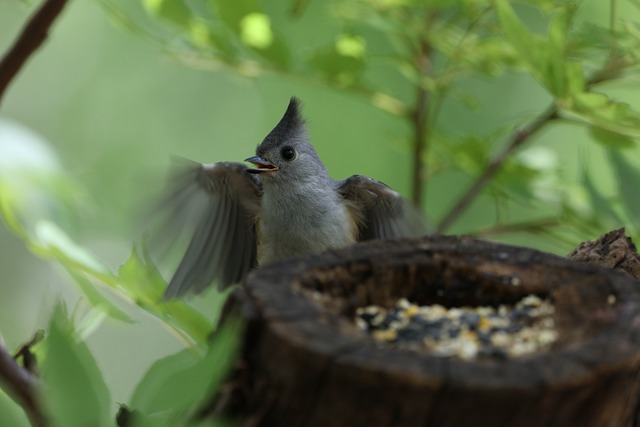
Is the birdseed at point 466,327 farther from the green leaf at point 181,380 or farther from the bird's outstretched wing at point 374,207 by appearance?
the bird's outstretched wing at point 374,207

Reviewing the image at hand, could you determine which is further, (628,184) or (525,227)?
(525,227)

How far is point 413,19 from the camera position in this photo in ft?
4.06

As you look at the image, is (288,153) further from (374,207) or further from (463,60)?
(463,60)

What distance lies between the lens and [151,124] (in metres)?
2.23

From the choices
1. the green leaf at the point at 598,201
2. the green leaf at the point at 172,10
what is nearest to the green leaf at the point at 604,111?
the green leaf at the point at 598,201

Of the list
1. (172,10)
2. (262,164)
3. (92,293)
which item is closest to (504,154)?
(262,164)

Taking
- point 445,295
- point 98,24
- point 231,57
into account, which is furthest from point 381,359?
point 98,24

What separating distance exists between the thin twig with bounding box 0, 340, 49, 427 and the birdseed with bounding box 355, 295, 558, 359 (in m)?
0.26

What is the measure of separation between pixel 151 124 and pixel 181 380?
1.87 metres

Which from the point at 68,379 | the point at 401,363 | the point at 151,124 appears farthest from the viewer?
the point at 151,124

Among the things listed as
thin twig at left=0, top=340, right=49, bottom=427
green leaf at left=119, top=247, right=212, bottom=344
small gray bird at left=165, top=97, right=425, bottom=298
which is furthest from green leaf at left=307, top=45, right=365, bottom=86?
thin twig at left=0, top=340, right=49, bottom=427

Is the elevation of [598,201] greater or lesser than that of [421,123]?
lesser

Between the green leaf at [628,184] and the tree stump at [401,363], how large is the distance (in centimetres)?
28

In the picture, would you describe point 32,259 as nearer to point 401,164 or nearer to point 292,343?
point 401,164
